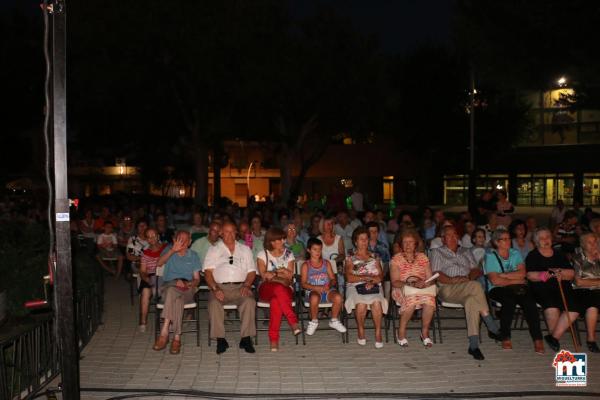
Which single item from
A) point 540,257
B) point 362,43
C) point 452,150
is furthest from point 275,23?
point 540,257

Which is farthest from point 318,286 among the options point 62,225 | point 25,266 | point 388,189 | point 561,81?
point 388,189

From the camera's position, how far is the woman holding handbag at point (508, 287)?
6.70 metres

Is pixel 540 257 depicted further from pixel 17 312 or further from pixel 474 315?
pixel 17 312

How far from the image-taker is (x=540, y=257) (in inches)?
282

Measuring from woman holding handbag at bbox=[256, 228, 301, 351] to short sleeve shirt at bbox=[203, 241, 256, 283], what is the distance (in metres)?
0.22

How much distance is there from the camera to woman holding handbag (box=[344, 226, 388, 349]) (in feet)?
22.9

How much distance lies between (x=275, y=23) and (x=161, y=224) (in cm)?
1263

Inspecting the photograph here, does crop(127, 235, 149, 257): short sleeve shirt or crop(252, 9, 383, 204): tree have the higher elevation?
crop(252, 9, 383, 204): tree

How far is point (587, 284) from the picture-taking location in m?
6.95

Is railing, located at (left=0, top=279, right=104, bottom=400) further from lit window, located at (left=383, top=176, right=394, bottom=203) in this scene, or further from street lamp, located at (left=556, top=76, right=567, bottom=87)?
lit window, located at (left=383, top=176, right=394, bottom=203)

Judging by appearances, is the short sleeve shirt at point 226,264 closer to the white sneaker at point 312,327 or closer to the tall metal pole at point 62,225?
the white sneaker at point 312,327

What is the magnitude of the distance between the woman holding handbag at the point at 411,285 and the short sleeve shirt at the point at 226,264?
5.72ft

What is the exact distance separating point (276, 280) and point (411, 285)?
63.3 inches

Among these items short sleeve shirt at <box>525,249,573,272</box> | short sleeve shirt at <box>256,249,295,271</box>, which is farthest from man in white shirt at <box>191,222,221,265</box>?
short sleeve shirt at <box>525,249,573,272</box>
